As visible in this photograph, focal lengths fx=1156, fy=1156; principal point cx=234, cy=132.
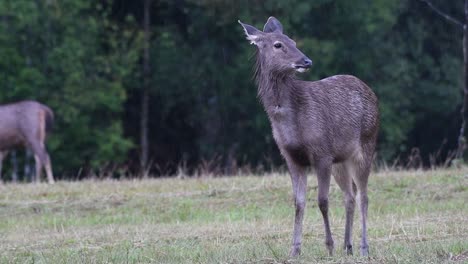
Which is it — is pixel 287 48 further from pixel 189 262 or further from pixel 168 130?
pixel 168 130

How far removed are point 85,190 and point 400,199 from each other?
5063mm

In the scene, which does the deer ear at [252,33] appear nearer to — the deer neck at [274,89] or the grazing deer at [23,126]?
the deer neck at [274,89]

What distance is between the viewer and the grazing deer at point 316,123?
38.5 ft

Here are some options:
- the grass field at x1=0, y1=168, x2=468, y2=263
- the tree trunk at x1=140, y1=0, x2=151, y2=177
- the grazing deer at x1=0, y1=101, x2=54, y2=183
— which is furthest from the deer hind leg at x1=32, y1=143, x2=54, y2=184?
the tree trunk at x1=140, y1=0, x2=151, y2=177

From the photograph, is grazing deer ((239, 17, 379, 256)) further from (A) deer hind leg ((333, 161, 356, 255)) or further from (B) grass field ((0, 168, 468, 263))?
(B) grass field ((0, 168, 468, 263))

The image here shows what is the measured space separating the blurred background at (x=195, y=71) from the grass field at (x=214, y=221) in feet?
54.9

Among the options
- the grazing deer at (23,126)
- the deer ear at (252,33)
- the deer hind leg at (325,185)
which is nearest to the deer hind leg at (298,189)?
the deer hind leg at (325,185)

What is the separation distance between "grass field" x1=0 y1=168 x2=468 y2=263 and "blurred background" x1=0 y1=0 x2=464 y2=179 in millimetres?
16743

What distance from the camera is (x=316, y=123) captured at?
11.8 metres

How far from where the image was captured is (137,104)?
4066 cm

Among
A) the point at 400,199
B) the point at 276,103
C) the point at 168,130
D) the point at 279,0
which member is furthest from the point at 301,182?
the point at 168,130

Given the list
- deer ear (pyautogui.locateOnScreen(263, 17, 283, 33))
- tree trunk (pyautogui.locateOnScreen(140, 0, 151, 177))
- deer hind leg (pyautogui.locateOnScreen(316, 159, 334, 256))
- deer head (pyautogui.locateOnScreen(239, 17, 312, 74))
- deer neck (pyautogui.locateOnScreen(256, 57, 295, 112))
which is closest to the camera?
deer hind leg (pyautogui.locateOnScreen(316, 159, 334, 256))

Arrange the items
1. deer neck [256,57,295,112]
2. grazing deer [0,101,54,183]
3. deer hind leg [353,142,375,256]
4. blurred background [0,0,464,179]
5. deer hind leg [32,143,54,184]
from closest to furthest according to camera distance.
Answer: deer neck [256,57,295,112] < deer hind leg [353,142,375,256] < deer hind leg [32,143,54,184] < grazing deer [0,101,54,183] < blurred background [0,0,464,179]

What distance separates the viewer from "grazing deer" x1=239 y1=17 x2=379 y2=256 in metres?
11.7
